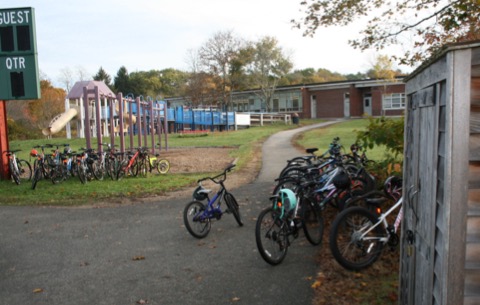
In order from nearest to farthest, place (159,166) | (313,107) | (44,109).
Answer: (159,166), (313,107), (44,109)

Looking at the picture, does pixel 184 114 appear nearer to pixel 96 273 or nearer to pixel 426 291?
pixel 96 273

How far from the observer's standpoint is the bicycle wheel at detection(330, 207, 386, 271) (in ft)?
15.9

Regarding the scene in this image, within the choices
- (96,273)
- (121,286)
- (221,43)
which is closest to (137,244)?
(96,273)

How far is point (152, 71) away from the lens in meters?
92.8

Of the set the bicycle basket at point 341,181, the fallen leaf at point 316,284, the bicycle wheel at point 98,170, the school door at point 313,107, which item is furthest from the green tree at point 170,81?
the fallen leaf at point 316,284

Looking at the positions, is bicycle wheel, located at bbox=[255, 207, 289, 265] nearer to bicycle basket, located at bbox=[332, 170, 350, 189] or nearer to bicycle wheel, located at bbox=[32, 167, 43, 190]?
bicycle basket, located at bbox=[332, 170, 350, 189]

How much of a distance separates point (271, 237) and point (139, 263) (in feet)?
5.83

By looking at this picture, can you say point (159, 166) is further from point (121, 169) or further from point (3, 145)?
point (3, 145)

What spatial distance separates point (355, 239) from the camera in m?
4.94

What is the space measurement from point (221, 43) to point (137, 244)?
146 feet

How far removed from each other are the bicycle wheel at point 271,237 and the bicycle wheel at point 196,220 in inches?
63.2

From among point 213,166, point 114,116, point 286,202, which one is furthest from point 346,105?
point 286,202

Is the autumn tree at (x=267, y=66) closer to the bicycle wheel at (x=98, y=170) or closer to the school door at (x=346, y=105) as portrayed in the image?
the school door at (x=346, y=105)

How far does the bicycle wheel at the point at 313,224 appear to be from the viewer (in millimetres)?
6133
